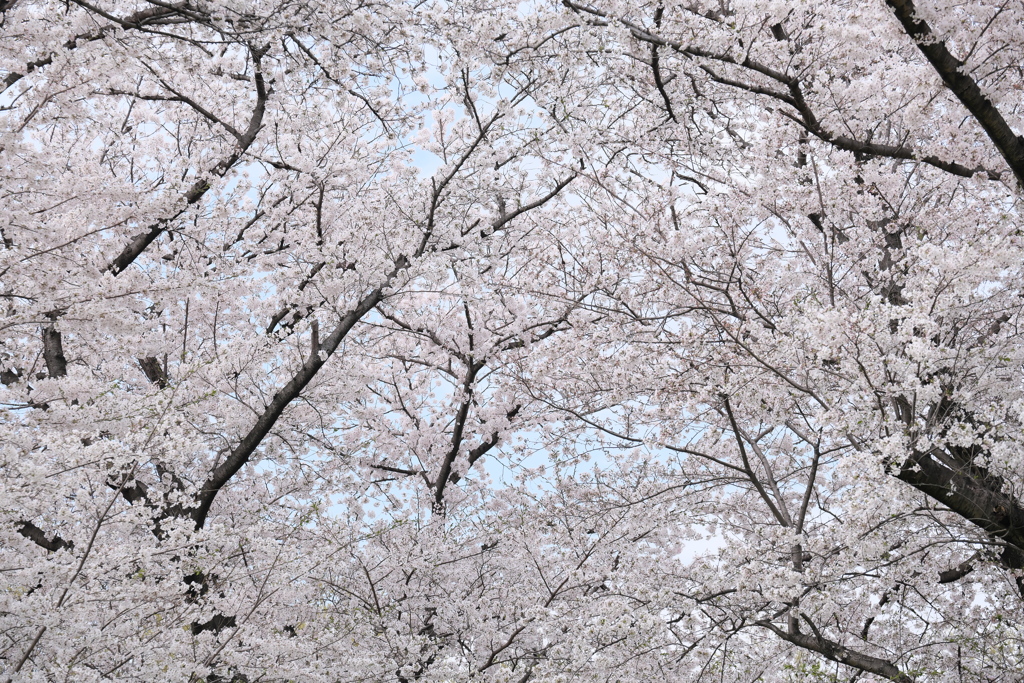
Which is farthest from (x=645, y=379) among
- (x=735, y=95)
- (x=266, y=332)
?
(x=266, y=332)

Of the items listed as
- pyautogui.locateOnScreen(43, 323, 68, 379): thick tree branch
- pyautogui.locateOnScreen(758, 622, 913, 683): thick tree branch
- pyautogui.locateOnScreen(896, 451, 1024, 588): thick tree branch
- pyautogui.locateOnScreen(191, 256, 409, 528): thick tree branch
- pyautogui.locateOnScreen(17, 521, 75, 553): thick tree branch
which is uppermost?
pyautogui.locateOnScreen(43, 323, 68, 379): thick tree branch

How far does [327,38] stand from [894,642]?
28.0 ft

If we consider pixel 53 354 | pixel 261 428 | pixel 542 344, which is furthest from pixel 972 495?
pixel 53 354

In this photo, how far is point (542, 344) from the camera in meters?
10.7

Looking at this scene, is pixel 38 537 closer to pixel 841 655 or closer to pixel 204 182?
pixel 204 182

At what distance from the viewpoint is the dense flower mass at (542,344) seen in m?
6.34

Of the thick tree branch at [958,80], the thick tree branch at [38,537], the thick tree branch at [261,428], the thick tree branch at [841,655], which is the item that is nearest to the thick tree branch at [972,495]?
the thick tree branch at [841,655]

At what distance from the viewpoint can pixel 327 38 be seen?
6688mm

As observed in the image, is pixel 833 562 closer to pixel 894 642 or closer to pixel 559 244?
pixel 894 642

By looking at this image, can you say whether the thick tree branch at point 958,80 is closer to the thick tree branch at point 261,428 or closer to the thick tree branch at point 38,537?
the thick tree branch at point 261,428

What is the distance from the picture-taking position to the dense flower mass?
6336 mm

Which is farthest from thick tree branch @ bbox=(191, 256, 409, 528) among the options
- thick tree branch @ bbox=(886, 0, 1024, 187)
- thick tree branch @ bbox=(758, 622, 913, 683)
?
thick tree branch @ bbox=(886, 0, 1024, 187)

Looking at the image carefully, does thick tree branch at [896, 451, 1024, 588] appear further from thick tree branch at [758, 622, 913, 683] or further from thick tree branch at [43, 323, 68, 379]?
thick tree branch at [43, 323, 68, 379]

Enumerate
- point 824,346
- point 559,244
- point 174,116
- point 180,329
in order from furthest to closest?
point 174,116 < point 180,329 < point 559,244 < point 824,346
